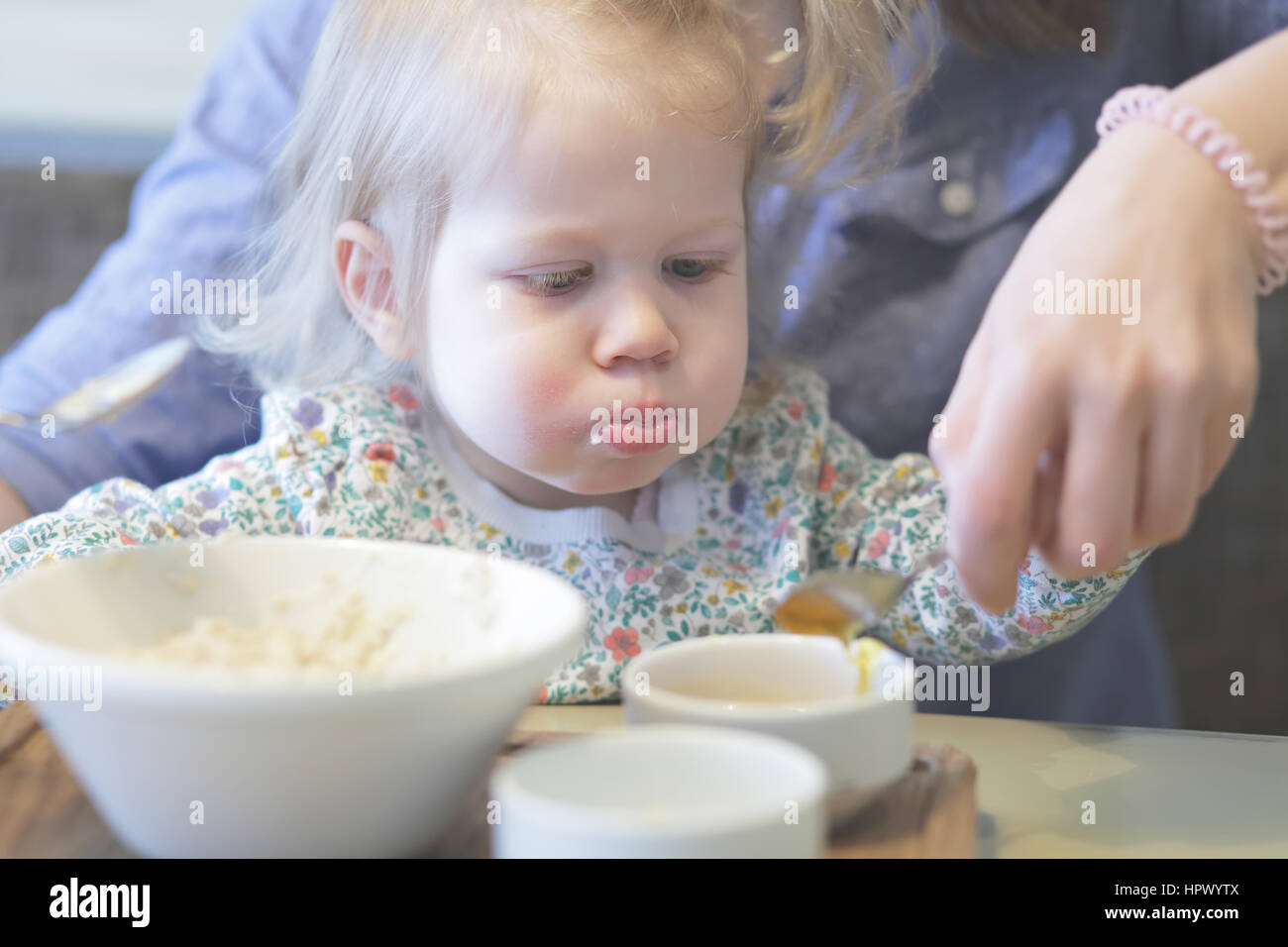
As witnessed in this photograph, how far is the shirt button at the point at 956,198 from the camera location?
1459 millimetres

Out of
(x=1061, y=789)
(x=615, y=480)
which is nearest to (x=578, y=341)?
(x=615, y=480)

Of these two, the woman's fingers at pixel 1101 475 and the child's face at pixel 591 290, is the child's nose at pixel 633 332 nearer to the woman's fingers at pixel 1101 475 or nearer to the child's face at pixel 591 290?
the child's face at pixel 591 290

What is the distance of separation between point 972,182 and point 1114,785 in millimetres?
841

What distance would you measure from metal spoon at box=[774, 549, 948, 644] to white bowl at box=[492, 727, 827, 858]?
19 cm

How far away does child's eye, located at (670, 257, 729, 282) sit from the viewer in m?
1.08

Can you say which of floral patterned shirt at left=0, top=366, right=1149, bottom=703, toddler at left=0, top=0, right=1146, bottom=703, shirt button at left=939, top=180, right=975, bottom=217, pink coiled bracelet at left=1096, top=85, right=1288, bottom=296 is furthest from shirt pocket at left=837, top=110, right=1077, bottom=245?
pink coiled bracelet at left=1096, top=85, right=1288, bottom=296

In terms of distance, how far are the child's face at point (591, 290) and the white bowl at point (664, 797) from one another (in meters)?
0.49

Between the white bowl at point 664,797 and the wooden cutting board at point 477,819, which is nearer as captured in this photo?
the white bowl at point 664,797

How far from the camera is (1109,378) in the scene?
2.22ft

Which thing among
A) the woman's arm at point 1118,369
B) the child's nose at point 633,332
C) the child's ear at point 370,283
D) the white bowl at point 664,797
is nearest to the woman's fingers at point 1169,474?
the woman's arm at point 1118,369

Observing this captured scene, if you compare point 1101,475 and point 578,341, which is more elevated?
point 578,341
